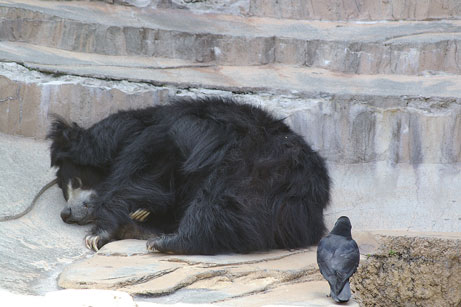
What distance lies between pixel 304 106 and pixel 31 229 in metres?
2.30

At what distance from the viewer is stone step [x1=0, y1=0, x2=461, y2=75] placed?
20.4ft

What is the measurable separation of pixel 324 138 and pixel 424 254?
135cm

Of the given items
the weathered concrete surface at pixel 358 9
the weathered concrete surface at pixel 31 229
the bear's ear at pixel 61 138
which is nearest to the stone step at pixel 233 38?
the weathered concrete surface at pixel 358 9

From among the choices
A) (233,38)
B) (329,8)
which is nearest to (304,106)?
(233,38)

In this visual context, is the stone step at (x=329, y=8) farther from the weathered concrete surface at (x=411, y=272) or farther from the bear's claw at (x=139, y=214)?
the bear's claw at (x=139, y=214)

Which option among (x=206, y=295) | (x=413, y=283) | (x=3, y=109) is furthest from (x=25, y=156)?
(x=413, y=283)

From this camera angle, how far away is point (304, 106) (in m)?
5.73

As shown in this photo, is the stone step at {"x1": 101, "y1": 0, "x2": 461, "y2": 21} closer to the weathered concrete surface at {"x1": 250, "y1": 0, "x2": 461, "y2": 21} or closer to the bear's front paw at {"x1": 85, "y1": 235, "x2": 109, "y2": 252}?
the weathered concrete surface at {"x1": 250, "y1": 0, "x2": 461, "y2": 21}

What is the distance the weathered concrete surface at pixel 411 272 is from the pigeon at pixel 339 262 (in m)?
1.30

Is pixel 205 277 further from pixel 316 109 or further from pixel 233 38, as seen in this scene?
pixel 233 38

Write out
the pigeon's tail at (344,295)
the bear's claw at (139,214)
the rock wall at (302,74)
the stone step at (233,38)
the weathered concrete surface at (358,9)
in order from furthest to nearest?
1. the weathered concrete surface at (358,9)
2. the stone step at (233,38)
3. the rock wall at (302,74)
4. the bear's claw at (139,214)
5. the pigeon's tail at (344,295)

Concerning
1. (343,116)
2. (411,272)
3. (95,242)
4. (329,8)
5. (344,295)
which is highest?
(329,8)

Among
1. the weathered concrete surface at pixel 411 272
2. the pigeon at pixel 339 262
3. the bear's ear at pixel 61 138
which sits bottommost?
the weathered concrete surface at pixel 411 272

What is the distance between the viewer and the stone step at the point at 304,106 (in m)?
5.66
